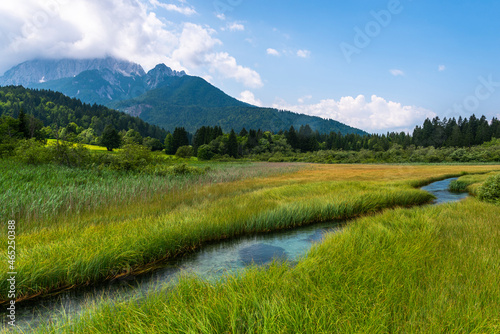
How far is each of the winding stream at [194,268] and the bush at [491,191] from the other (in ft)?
28.6

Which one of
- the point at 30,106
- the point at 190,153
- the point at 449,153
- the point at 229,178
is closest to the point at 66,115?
the point at 30,106

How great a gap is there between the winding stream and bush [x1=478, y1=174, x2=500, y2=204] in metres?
8.72

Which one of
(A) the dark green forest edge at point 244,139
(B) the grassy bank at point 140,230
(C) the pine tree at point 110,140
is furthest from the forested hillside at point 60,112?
(B) the grassy bank at point 140,230

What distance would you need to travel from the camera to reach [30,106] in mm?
126250

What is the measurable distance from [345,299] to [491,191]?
14.8 metres

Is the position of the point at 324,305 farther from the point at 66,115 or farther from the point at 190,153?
the point at 66,115

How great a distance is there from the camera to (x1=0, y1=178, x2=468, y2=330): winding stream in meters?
4.69

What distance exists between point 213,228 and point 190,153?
86371 mm

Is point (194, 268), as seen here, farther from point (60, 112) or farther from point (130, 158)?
point (60, 112)

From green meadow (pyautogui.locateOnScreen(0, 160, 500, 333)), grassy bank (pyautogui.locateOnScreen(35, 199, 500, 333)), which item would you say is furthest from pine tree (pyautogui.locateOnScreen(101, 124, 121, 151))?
grassy bank (pyautogui.locateOnScreen(35, 199, 500, 333))

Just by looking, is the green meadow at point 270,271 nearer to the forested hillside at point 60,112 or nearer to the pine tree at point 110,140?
the pine tree at point 110,140

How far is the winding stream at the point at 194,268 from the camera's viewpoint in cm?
469

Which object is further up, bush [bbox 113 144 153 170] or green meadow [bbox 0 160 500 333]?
bush [bbox 113 144 153 170]

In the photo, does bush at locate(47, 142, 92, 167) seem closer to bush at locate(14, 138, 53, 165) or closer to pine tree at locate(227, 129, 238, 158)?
bush at locate(14, 138, 53, 165)
